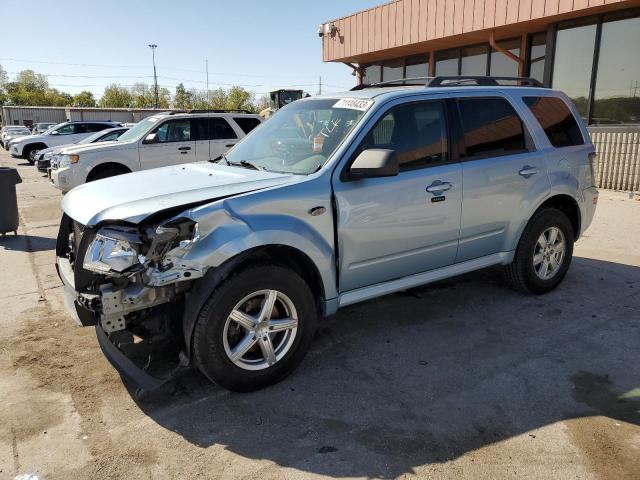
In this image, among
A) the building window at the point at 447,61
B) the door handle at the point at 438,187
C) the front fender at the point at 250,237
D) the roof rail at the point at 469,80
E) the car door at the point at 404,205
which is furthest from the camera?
the building window at the point at 447,61

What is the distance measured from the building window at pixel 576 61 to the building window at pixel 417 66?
4.49 m

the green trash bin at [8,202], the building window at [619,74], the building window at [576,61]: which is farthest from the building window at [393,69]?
the green trash bin at [8,202]

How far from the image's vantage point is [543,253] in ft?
16.1

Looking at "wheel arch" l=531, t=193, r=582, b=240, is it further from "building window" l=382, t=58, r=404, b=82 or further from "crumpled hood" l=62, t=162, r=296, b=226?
"building window" l=382, t=58, r=404, b=82

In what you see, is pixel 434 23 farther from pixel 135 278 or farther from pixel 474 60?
pixel 135 278

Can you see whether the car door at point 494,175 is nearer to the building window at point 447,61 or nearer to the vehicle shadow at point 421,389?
the vehicle shadow at point 421,389

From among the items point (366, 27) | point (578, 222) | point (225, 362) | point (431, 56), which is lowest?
point (225, 362)

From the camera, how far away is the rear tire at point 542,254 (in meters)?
4.74

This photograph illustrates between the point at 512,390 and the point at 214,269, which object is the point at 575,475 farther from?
the point at 214,269

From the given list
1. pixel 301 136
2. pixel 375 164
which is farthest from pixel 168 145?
pixel 375 164

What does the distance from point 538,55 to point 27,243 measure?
11994 mm

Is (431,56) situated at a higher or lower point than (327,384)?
higher

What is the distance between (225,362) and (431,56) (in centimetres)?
1437

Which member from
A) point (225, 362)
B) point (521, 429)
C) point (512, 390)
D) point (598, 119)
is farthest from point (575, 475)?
point (598, 119)
